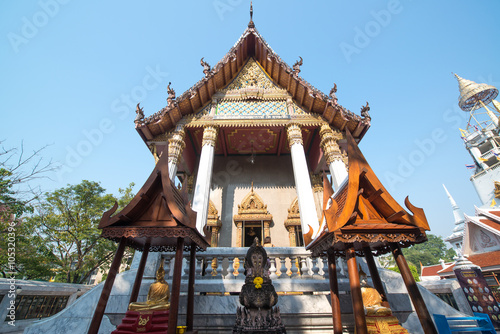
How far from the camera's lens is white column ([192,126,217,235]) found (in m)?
6.47

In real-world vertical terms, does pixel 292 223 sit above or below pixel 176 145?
below

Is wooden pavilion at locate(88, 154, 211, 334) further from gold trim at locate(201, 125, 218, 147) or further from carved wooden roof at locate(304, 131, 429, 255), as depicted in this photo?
gold trim at locate(201, 125, 218, 147)

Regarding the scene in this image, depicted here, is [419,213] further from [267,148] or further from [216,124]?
[267,148]

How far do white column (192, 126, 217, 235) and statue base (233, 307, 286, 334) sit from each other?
10.5 ft

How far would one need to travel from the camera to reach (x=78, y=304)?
4.51m

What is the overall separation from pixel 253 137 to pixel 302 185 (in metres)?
3.84

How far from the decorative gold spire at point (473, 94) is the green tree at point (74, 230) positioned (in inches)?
2157

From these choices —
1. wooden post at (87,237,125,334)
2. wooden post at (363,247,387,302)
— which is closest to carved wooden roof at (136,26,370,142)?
wooden post at (87,237,125,334)

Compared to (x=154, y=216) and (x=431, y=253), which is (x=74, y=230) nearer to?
(x=154, y=216)

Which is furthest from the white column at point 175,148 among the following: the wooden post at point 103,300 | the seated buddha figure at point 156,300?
the seated buddha figure at point 156,300

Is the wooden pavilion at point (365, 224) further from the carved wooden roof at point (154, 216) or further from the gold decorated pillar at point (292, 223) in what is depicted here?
the gold decorated pillar at point (292, 223)

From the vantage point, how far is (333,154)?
26.5ft

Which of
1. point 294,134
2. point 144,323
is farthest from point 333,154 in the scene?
point 144,323

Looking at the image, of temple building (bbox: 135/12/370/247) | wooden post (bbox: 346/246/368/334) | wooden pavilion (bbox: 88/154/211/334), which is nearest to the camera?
wooden post (bbox: 346/246/368/334)
